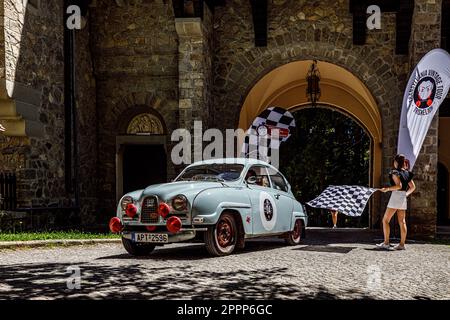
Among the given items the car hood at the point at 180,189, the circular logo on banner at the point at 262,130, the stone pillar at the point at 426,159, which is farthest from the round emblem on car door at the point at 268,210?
→ the circular logo on banner at the point at 262,130

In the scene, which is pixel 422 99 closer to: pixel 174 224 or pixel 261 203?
pixel 261 203

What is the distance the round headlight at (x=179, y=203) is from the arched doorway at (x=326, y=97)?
29.6ft

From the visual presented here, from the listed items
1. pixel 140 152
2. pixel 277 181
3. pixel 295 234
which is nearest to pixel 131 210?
pixel 277 181

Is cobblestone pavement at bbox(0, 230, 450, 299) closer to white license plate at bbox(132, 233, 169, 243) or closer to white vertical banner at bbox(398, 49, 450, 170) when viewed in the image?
white license plate at bbox(132, 233, 169, 243)

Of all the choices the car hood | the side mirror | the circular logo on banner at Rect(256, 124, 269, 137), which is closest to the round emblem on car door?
the side mirror

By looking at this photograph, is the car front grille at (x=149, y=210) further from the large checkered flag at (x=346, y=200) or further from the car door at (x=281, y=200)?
the large checkered flag at (x=346, y=200)

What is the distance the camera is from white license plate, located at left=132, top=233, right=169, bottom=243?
6953 mm

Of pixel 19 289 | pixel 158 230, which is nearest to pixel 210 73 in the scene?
pixel 158 230

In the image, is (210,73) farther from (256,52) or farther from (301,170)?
(301,170)

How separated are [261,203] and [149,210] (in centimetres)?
182

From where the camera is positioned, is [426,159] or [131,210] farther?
[426,159]

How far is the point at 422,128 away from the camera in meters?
10.2

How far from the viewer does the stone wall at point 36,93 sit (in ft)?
33.9

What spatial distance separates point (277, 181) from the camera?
909 cm
